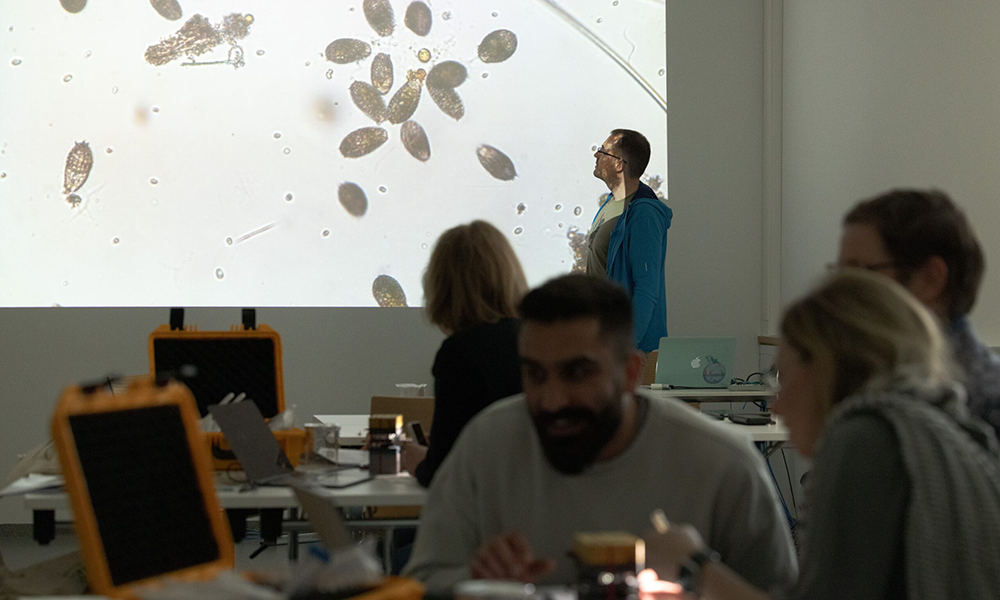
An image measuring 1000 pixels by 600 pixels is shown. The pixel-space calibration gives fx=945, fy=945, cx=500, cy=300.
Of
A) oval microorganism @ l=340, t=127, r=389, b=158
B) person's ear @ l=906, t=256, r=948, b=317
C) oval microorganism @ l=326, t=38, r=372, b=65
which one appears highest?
oval microorganism @ l=326, t=38, r=372, b=65

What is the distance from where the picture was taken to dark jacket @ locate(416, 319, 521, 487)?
2389 millimetres

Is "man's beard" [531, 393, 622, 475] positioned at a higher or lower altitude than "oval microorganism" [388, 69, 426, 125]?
lower

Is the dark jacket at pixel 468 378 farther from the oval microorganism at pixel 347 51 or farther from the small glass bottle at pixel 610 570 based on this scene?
the oval microorganism at pixel 347 51

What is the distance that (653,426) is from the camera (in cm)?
156

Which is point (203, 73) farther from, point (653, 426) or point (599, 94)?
point (653, 426)

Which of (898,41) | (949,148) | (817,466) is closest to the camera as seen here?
(817,466)

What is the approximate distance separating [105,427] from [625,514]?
788 mm

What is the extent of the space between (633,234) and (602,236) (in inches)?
10.8

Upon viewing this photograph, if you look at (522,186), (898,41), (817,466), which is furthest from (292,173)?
(817,466)

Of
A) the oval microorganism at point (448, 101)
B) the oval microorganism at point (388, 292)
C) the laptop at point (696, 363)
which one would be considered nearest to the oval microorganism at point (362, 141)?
the oval microorganism at point (448, 101)

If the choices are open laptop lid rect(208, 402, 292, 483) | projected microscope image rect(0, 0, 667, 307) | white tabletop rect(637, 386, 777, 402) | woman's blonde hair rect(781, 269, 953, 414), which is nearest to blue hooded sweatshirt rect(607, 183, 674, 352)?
white tabletop rect(637, 386, 777, 402)

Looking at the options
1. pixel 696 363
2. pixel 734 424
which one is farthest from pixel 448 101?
pixel 734 424

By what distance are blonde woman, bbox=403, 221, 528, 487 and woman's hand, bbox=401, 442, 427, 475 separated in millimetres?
13

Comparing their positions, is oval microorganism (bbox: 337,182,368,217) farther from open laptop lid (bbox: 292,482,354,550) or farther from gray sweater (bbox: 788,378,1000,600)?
gray sweater (bbox: 788,378,1000,600)
